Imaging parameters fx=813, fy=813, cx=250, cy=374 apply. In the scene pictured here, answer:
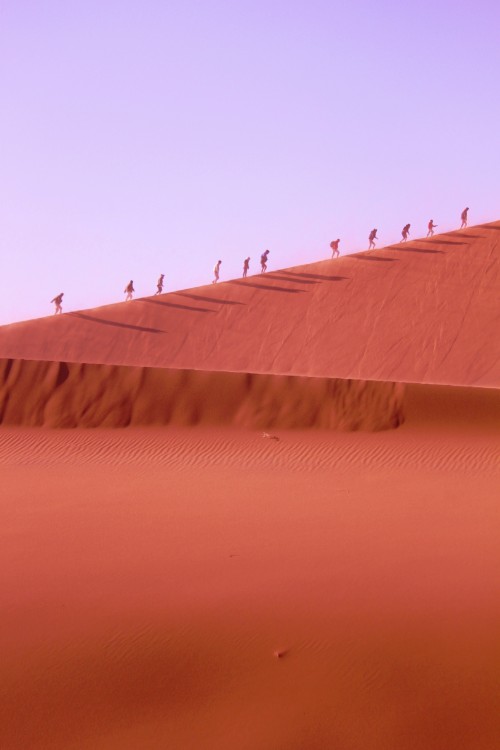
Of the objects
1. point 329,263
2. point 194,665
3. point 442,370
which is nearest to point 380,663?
point 194,665

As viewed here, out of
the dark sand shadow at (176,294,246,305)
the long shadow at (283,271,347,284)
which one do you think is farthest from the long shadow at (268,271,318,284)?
the dark sand shadow at (176,294,246,305)


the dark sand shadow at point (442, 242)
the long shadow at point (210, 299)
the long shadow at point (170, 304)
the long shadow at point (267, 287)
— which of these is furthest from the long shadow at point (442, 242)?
the long shadow at point (170, 304)

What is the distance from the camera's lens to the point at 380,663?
19.3 feet

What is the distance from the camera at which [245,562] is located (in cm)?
823

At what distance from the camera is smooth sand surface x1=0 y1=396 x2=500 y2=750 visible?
17.3 feet

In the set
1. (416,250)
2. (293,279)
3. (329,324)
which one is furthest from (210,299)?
(416,250)

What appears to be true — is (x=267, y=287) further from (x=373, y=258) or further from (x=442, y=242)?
(x=442, y=242)

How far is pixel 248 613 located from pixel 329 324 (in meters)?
27.9

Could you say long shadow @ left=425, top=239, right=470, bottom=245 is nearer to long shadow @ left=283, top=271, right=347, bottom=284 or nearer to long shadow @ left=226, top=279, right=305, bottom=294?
long shadow @ left=283, top=271, right=347, bottom=284

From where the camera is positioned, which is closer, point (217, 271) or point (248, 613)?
point (248, 613)

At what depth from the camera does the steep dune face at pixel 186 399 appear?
16.6 metres

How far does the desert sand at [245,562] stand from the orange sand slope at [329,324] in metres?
13.4

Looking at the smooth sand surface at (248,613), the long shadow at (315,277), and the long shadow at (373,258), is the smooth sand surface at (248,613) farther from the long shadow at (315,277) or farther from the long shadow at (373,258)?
the long shadow at (373,258)

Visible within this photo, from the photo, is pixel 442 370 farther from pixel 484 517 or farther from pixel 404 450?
pixel 484 517
